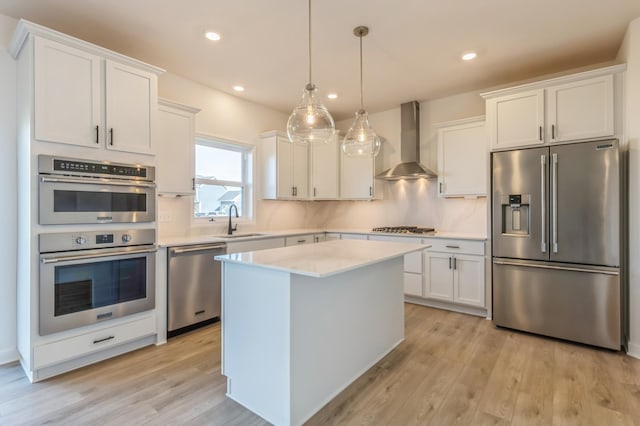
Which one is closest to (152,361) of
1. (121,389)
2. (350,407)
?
(121,389)

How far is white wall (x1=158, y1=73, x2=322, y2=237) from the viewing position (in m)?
3.65

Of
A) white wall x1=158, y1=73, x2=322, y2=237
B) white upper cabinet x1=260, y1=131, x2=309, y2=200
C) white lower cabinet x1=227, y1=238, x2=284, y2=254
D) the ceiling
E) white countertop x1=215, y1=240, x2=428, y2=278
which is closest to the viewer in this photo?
white countertop x1=215, y1=240, x2=428, y2=278

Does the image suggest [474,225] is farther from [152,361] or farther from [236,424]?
[152,361]

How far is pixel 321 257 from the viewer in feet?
7.02

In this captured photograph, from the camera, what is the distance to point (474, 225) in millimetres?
4211

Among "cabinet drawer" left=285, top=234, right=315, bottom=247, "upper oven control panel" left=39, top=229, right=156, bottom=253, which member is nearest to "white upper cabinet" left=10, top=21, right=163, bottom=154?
"upper oven control panel" left=39, top=229, right=156, bottom=253

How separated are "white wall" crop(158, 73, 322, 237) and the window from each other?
129 mm

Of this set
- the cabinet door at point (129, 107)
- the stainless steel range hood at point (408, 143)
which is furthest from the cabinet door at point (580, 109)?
the cabinet door at point (129, 107)

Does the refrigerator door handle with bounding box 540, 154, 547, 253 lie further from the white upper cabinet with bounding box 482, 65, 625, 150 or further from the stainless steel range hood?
the stainless steel range hood

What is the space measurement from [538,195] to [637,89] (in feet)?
3.58

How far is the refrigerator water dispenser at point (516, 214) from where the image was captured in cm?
317

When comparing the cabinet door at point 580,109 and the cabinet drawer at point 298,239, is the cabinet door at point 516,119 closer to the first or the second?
the cabinet door at point 580,109

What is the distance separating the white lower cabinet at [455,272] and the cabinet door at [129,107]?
329 centimetres

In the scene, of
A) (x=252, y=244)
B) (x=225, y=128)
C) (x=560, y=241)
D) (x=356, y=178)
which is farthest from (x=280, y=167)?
(x=560, y=241)
